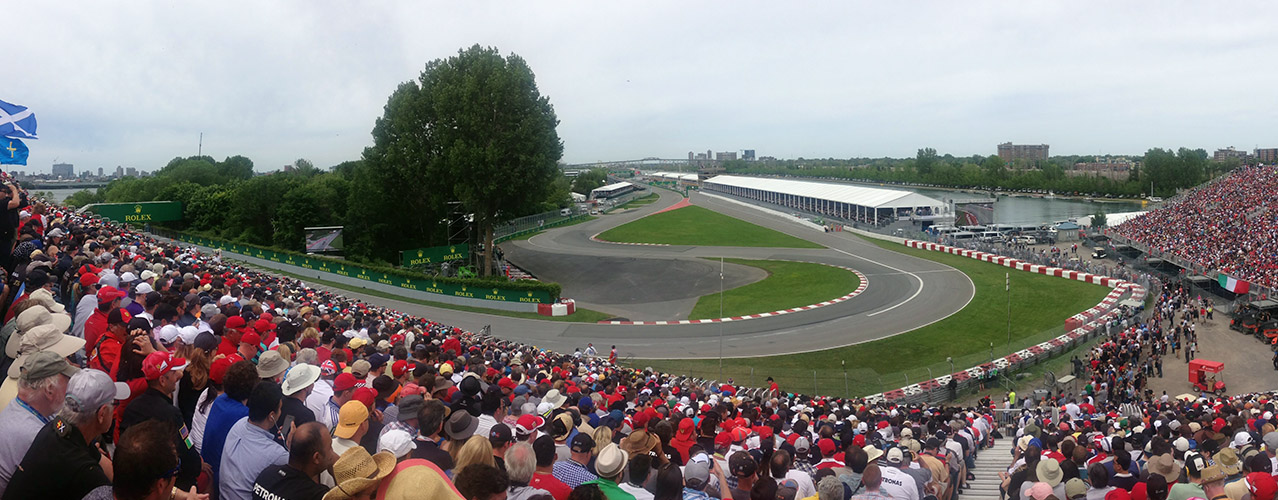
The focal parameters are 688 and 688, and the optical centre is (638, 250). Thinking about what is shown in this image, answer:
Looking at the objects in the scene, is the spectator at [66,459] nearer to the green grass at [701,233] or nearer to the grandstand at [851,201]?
the green grass at [701,233]

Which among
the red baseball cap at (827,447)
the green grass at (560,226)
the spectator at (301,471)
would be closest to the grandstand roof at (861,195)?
the green grass at (560,226)

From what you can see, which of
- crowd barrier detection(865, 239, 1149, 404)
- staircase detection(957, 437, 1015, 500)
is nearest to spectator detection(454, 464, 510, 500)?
staircase detection(957, 437, 1015, 500)

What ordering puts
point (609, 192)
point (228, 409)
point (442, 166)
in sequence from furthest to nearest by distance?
point (609, 192) → point (442, 166) → point (228, 409)

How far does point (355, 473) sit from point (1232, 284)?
129 feet

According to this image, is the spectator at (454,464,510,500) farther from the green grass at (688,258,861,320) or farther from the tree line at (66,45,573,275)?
the tree line at (66,45,573,275)

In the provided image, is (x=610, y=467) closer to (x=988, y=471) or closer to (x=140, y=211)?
(x=988, y=471)

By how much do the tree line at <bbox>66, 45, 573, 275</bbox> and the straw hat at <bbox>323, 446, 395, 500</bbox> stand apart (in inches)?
1226

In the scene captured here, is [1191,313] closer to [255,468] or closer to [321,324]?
[321,324]

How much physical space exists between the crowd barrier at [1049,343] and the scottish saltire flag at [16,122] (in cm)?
2405

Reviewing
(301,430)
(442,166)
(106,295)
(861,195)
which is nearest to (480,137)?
(442,166)

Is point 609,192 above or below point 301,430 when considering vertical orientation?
above

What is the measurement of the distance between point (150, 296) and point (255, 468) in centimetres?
589

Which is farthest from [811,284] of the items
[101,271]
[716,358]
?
[101,271]

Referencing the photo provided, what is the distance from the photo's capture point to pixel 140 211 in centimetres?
5091
